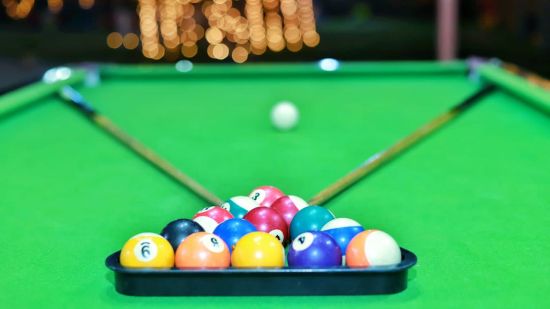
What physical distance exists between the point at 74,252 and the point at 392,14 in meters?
9.77

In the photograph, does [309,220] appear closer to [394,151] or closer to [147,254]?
[147,254]

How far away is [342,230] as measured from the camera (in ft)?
4.50

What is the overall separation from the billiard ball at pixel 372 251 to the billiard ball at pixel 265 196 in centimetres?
44

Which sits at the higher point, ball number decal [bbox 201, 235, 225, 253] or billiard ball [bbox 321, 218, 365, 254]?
ball number decal [bbox 201, 235, 225, 253]

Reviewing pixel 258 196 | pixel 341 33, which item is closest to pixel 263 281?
pixel 258 196

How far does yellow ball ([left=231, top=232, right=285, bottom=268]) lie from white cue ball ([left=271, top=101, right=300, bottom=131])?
1370mm

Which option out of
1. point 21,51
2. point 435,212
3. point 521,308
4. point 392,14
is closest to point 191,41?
point 21,51

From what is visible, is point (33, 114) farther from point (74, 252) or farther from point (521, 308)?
point (521, 308)

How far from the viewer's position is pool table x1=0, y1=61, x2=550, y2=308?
129 centimetres

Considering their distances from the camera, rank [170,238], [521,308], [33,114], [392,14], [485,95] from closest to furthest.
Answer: [521,308]
[170,238]
[33,114]
[485,95]
[392,14]

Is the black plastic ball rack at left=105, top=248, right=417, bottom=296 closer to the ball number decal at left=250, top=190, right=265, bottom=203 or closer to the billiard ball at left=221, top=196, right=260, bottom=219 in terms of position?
the billiard ball at left=221, top=196, right=260, bottom=219

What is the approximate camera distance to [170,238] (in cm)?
135

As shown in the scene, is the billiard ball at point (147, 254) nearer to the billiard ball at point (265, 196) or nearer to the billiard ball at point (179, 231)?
the billiard ball at point (179, 231)

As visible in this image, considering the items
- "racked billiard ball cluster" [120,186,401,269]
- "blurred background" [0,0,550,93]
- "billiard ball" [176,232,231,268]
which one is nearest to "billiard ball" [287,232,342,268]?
"racked billiard ball cluster" [120,186,401,269]
